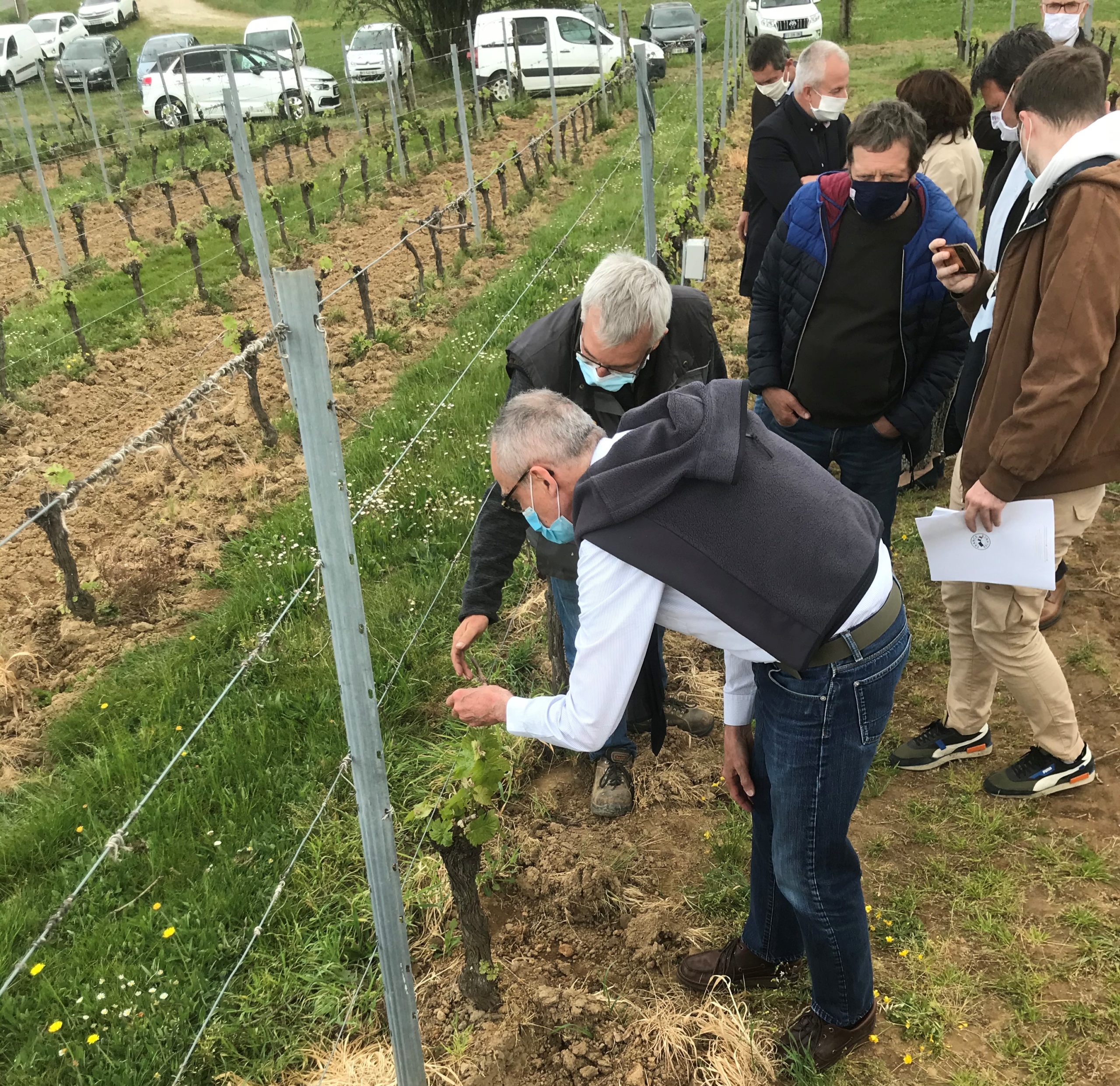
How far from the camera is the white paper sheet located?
2.60 metres

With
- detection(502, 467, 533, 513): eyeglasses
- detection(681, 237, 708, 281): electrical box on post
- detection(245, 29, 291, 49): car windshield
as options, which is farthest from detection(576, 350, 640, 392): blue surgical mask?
detection(245, 29, 291, 49): car windshield

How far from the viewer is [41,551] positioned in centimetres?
515

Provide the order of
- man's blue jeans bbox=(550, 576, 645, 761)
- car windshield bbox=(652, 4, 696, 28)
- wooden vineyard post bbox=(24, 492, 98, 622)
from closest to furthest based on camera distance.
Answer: man's blue jeans bbox=(550, 576, 645, 761), wooden vineyard post bbox=(24, 492, 98, 622), car windshield bbox=(652, 4, 696, 28)

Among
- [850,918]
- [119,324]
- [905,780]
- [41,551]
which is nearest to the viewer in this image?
[850,918]

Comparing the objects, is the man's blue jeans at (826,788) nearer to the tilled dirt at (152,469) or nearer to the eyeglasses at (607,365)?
the eyeglasses at (607,365)

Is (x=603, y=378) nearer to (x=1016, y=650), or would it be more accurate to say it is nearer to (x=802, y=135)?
(x=1016, y=650)

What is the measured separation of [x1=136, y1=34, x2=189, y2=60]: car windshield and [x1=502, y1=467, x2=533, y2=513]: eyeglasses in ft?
74.3

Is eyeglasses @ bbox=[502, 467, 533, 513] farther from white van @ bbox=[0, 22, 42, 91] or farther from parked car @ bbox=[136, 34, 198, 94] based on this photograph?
white van @ bbox=[0, 22, 42, 91]

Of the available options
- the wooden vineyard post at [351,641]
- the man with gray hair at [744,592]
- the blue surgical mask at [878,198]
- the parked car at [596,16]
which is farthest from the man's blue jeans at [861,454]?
the parked car at [596,16]

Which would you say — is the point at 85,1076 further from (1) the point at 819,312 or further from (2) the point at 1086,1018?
(1) the point at 819,312

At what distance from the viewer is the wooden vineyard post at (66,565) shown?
4.15 meters

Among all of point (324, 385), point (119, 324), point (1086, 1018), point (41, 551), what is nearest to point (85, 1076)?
point (324, 385)

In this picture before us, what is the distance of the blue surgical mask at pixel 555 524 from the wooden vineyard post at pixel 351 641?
36cm

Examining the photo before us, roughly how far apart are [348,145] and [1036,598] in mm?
16271
